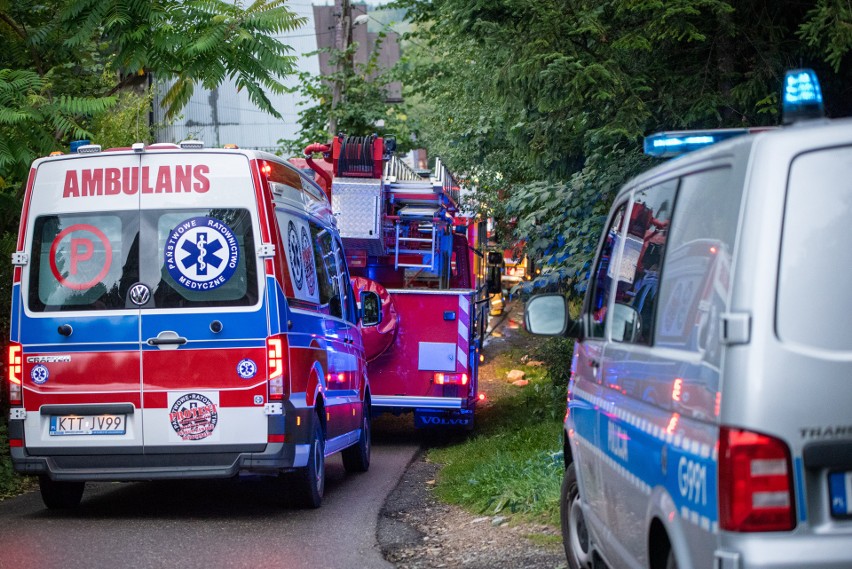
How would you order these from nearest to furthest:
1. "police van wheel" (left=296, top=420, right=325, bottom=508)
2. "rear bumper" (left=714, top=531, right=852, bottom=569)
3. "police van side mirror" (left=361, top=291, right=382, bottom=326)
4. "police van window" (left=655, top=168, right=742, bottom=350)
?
"rear bumper" (left=714, top=531, right=852, bottom=569) → "police van window" (left=655, top=168, right=742, bottom=350) → "police van wheel" (left=296, top=420, right=325, bottom=508) → "police van side mirror" (left=361, top=291, right=382, bottom=326)

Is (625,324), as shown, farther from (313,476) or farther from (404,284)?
(404,284)

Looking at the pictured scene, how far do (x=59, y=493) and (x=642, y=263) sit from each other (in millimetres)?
5846

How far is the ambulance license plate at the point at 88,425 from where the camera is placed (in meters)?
8.19

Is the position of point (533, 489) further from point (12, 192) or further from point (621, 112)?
point (12, 192)

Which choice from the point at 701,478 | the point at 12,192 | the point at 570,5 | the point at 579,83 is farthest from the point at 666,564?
the point at 12,192

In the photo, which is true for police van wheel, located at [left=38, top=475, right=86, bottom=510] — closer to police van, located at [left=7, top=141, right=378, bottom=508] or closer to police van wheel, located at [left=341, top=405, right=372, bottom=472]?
police van, located at [left=7, top=141, right=378, bottom=508]

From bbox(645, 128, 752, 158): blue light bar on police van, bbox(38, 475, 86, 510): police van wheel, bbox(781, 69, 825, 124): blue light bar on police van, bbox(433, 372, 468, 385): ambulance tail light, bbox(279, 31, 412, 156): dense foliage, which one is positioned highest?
bbox(279, 31, 412, 156): dense foliage

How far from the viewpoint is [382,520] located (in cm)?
888

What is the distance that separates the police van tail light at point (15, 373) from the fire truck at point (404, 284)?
592cm

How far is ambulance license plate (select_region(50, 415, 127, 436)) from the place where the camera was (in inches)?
322

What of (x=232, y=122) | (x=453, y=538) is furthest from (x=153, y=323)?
(x=232, y=122)

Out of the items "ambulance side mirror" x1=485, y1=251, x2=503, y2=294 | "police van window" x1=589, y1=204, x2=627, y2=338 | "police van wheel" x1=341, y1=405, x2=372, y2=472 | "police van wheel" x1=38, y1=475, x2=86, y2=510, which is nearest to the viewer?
"police van window" x1=589, y1=204, x2=627, y2=338

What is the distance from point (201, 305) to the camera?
27.1 feet

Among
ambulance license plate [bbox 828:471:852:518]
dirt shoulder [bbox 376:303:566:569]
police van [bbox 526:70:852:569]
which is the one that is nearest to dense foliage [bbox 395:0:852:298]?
dirt shoulder [bbox 376:303:566:569]
